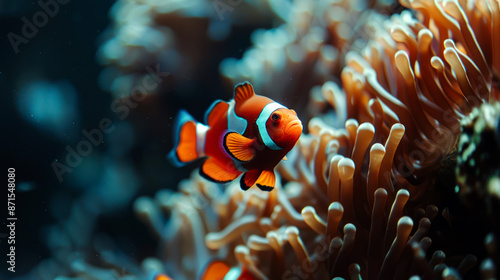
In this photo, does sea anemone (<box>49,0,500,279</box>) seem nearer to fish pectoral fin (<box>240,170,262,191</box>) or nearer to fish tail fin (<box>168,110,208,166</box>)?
fish pectoral fin (<box>240,170,262,191</box>)

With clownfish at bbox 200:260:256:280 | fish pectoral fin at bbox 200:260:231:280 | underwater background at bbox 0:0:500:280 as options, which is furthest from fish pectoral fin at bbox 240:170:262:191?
fish pectoral fin at bbox 200:260:231:280

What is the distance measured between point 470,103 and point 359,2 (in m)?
1.30

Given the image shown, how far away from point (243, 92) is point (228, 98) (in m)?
1.28

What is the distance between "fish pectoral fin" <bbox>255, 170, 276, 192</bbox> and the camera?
1.13m

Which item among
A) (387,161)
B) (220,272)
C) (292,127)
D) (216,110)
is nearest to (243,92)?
(216,110)

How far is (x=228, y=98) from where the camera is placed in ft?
7.93

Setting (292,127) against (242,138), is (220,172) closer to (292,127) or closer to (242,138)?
(242,138)

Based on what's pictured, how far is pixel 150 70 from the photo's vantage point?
2465 millimetres

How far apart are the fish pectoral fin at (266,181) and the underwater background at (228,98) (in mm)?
229

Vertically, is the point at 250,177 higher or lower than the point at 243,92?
lower

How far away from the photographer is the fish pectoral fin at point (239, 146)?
1028 millimetres

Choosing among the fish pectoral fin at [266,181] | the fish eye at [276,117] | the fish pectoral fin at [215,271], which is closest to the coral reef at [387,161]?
the fish pectoral fin at [215,271]

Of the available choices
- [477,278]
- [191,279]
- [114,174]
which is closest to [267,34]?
[114,174]

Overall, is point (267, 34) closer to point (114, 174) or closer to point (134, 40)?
point (134, 40)
